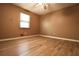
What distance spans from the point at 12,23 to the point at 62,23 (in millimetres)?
2905

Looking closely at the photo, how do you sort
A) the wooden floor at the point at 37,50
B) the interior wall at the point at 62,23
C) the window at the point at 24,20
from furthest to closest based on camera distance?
the window at the point at 24,20 < the interior wall at the point at 62,23 < the wooden floor at the point at 37,50

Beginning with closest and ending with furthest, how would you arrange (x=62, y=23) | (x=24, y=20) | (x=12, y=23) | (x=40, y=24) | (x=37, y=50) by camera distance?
(x=37, y=50), (x=12, y=23), (x=24, y=20), (x=62, y=23), (x=40, y=24)

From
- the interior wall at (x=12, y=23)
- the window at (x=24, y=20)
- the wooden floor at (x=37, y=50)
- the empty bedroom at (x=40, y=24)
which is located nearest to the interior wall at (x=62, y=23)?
the empty bedroom at (x=40, y=24)

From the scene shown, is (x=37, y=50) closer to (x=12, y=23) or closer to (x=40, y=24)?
(x=12, y=23)

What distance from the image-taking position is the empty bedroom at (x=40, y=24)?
154 inches

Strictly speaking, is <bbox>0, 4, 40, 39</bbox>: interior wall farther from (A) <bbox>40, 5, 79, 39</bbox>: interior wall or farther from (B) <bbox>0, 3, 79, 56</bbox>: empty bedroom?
(A) <bbox>40, 5, 79, 39</bbox>: interior wall

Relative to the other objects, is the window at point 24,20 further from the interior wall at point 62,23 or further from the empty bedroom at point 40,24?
the interior wall at point 62,23

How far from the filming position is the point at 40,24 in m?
5.53

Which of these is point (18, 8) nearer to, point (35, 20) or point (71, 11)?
point (35, 20)

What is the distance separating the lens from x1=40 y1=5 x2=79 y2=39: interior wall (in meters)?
4.28

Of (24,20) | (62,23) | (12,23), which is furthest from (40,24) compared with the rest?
(12,23)

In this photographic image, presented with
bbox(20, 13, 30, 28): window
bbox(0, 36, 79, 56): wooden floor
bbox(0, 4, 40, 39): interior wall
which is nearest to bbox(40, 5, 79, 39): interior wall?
bbox(0, 4, 40, 39): interior wall

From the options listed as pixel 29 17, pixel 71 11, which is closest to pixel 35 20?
pixel 29 17

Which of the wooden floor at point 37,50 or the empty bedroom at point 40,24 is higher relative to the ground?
the empty bedroom at point 40,24
